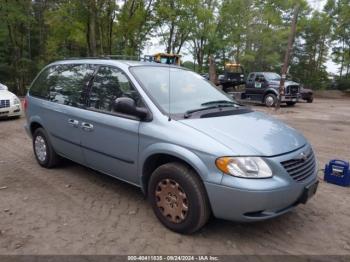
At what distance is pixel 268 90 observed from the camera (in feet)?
60.4

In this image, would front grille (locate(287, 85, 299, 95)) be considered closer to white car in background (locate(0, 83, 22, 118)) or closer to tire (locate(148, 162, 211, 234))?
white car in background (locate(0, 83, 22, 118))

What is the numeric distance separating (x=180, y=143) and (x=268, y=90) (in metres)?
16.3

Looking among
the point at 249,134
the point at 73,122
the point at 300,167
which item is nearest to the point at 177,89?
the point at 249,134

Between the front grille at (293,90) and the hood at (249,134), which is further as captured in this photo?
the front grille at (293,90)

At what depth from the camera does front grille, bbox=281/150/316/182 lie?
3096 mm

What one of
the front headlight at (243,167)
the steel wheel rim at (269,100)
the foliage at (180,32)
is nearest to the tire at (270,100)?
the steel wheel rim at (269,100)

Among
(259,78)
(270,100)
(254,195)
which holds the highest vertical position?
(259,78)

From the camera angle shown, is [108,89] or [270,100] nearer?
[108,89]

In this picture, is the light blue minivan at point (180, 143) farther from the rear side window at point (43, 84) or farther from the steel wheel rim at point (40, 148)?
the steel wheel rim at point (40, 148)

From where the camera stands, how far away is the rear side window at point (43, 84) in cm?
520

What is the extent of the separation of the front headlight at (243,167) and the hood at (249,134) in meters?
0.07

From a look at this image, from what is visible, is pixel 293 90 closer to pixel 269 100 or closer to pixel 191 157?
pixel 269 100

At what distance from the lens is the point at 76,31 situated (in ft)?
80.4

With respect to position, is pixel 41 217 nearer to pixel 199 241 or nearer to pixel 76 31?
pixel 199 241
